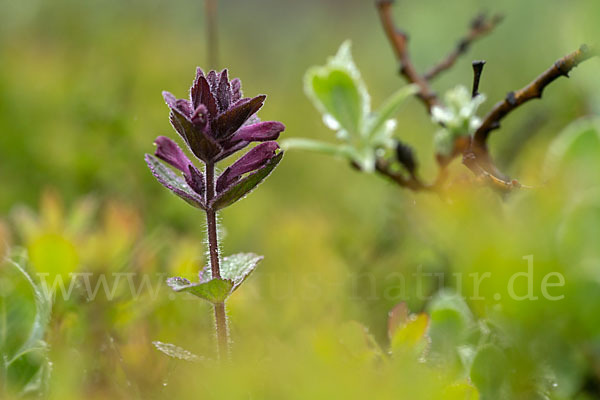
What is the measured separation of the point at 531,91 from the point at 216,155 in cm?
29

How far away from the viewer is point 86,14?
2.07m

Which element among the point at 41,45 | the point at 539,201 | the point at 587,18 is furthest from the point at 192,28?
the point at 539,201

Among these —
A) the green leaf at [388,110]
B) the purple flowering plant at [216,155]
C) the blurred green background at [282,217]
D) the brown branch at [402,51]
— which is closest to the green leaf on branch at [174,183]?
the purple flowering plant at [216,155]

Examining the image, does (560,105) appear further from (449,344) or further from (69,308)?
(69,308)

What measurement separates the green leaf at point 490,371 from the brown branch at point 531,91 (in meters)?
0.22

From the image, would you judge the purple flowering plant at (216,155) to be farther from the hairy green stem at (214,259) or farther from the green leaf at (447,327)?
the green leaf at (447,327)

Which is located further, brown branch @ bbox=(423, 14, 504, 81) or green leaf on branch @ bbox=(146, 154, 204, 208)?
brown branch @ bbox=(423, 14, 504, 81)

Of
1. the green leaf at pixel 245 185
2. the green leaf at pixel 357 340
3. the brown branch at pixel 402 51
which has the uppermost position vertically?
the brown branch at pixel 402 51

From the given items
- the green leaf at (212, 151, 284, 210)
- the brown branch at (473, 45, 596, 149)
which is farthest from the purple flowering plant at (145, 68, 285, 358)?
the brown branch at (473, 45, 596, 149)

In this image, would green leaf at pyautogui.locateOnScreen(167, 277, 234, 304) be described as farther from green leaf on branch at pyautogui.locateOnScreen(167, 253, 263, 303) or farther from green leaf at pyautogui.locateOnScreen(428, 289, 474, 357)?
green leaf at pyautogui.locateOnScreen(428, 289, 474, 357)

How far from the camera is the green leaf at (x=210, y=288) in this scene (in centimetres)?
40

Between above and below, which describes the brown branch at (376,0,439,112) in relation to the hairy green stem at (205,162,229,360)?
above

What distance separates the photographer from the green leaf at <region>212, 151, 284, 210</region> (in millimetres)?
425

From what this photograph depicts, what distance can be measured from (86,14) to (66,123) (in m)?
0.97
